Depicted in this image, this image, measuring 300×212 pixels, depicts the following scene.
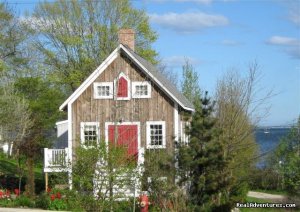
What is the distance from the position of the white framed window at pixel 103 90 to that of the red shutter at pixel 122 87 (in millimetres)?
Answer: 387

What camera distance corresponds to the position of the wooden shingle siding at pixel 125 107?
85.3 ft

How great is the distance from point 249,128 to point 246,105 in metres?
0.88

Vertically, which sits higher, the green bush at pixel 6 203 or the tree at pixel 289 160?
the tree at pixel 289 160

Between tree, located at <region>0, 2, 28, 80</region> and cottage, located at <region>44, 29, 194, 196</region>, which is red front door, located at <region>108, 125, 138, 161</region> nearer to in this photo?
cottage, located at <region>44, 29, 194, 196</region>

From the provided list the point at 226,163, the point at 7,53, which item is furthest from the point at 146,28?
the point at 226,163

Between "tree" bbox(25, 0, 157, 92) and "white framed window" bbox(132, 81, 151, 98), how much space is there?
17241 mm

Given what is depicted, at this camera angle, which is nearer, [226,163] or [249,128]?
[226,163]

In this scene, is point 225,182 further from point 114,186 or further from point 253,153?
point 253,153

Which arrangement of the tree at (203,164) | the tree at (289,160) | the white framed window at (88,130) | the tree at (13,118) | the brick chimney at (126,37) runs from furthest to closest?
the tree at (13,118) < the brick chimney at (126,37) < the white framed window at (88,130) < the tree at (289,160) < the tree at (203,164)

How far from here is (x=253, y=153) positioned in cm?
2131

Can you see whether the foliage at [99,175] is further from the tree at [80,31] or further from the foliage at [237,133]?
the tree at [80,31]

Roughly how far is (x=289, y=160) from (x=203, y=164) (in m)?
3.25

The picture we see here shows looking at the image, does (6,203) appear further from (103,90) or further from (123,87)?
(123,87)

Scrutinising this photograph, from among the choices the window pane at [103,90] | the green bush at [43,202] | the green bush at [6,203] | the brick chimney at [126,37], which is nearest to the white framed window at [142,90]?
the window pane at [103,90]
